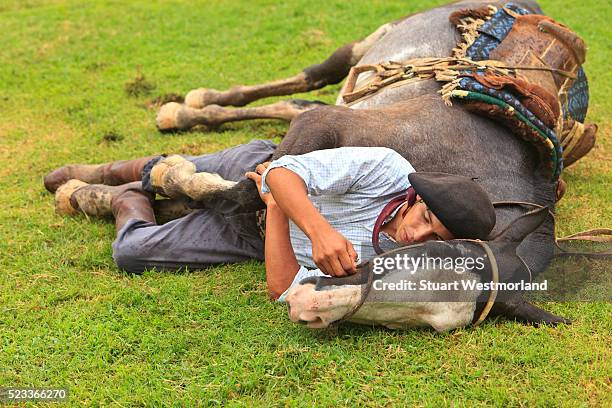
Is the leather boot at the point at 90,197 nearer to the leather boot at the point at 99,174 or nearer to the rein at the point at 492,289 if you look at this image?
the leather boot at the point at 99,174

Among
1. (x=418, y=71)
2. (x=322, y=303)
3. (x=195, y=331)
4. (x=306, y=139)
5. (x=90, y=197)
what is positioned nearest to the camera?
(x=322, y=303)

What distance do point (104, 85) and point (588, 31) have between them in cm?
436

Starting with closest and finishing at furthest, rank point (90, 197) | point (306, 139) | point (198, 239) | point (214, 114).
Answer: point (306, 139) → point (198, 239) → point (90, 197) → point (214, 114)

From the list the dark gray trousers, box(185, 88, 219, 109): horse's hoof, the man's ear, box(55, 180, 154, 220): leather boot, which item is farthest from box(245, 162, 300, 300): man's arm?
box(185, 88, 219, 109): horse's hoof

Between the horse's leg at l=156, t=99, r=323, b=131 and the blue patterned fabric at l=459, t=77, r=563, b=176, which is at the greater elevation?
the blue patterned fabric at l=459, t=77, r=563, b=176

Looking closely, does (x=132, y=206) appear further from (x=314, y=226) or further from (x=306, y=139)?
(x=314, y=226)

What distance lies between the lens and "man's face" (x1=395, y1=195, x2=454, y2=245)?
2.59 meters

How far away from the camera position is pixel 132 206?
147 inches

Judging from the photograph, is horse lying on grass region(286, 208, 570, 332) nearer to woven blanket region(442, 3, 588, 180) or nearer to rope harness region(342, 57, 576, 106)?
woven blanket region(442, 3, 588, 180)

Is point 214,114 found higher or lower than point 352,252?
lower

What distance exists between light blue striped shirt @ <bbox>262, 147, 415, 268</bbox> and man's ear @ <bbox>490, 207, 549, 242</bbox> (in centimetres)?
40

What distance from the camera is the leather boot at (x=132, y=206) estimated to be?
3.68m

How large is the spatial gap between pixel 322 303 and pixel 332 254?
0.54ft

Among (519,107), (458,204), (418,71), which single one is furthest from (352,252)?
(418,71)
